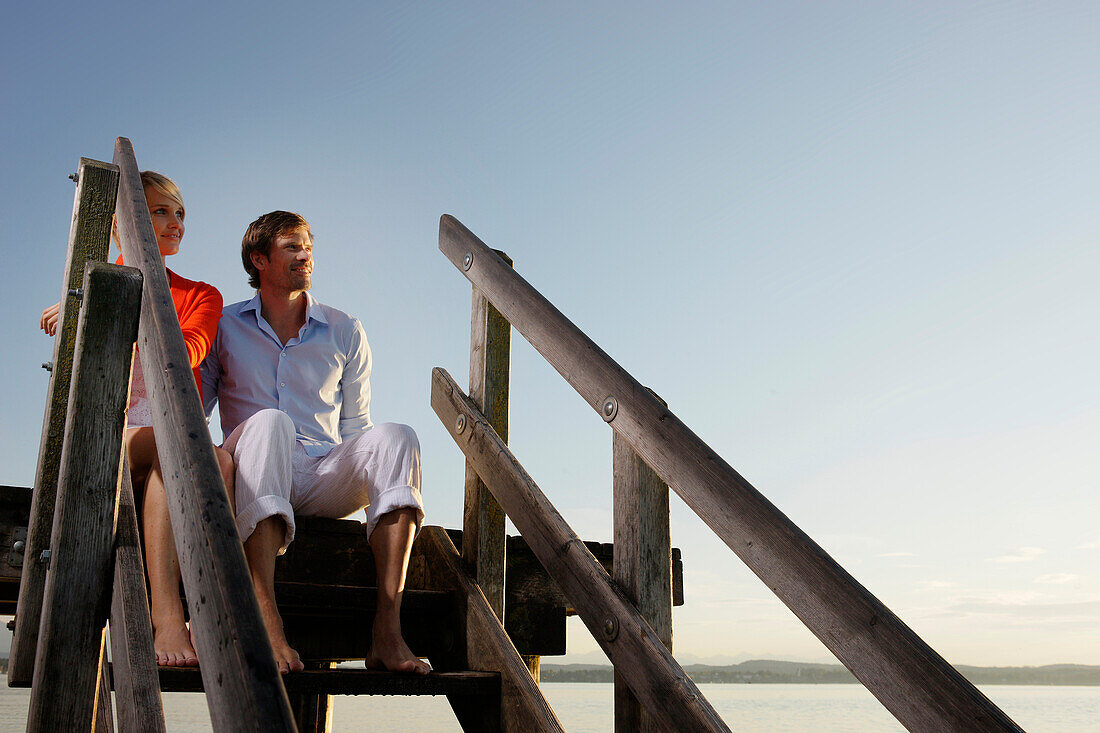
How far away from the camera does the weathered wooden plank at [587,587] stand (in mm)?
1645

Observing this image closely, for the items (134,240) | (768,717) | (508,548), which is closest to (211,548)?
(134,240)

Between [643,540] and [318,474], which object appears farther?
[318,474]

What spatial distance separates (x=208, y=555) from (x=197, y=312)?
1663 mm

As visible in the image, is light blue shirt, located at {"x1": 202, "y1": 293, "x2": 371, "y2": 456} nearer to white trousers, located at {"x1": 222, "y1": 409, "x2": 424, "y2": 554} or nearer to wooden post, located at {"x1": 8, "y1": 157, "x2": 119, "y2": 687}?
white trousers, located at {"x1": 222, "y1": 409, "x2": 424, "y2": 554}

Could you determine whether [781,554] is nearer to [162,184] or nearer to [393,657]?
[393,657]

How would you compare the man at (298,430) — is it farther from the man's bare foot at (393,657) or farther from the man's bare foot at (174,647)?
the man's bare foot at (174,647)

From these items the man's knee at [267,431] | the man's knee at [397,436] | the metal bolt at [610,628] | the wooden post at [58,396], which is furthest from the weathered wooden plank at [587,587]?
the wooden post at [58,396]

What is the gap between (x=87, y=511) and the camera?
141 cm

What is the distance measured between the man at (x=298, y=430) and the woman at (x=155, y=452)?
0.35ft

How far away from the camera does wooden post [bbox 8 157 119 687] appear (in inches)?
63.9

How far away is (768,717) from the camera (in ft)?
102

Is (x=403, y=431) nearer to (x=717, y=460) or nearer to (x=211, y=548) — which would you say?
(x=717, y=460)

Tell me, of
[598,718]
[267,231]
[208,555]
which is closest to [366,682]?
[208,555]

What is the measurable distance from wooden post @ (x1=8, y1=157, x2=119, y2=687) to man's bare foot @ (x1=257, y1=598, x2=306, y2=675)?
16.7 inches
